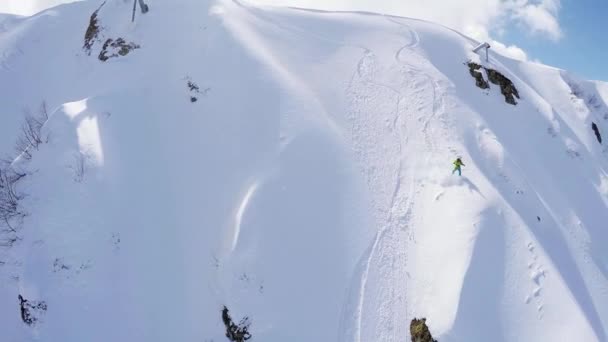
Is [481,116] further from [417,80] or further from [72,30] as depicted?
[72,30]

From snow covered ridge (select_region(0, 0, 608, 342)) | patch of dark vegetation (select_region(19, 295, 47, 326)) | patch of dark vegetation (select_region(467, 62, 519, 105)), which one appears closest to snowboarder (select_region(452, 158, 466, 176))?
snow covered ridge (select_region(0, 0, 608, 342))

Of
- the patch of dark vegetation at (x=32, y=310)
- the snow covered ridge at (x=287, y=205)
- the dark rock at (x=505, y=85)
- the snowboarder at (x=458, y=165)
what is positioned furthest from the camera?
the dark rock at (x=505, y=85)

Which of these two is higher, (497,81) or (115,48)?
(115,48)

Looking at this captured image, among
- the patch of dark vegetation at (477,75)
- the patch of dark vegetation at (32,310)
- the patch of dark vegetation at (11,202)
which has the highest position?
the patch of dark vegetation at (11,202)

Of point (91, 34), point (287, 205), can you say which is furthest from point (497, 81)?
point (91, 34)

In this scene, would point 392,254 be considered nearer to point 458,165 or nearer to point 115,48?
point 458,165

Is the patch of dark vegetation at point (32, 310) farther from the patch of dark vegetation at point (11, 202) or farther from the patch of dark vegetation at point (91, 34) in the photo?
the patch of dark vegetation at point (91, 34)

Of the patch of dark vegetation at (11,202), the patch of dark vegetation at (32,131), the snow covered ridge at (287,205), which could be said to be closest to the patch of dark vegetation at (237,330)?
the snow covered ridge at (287,205)
